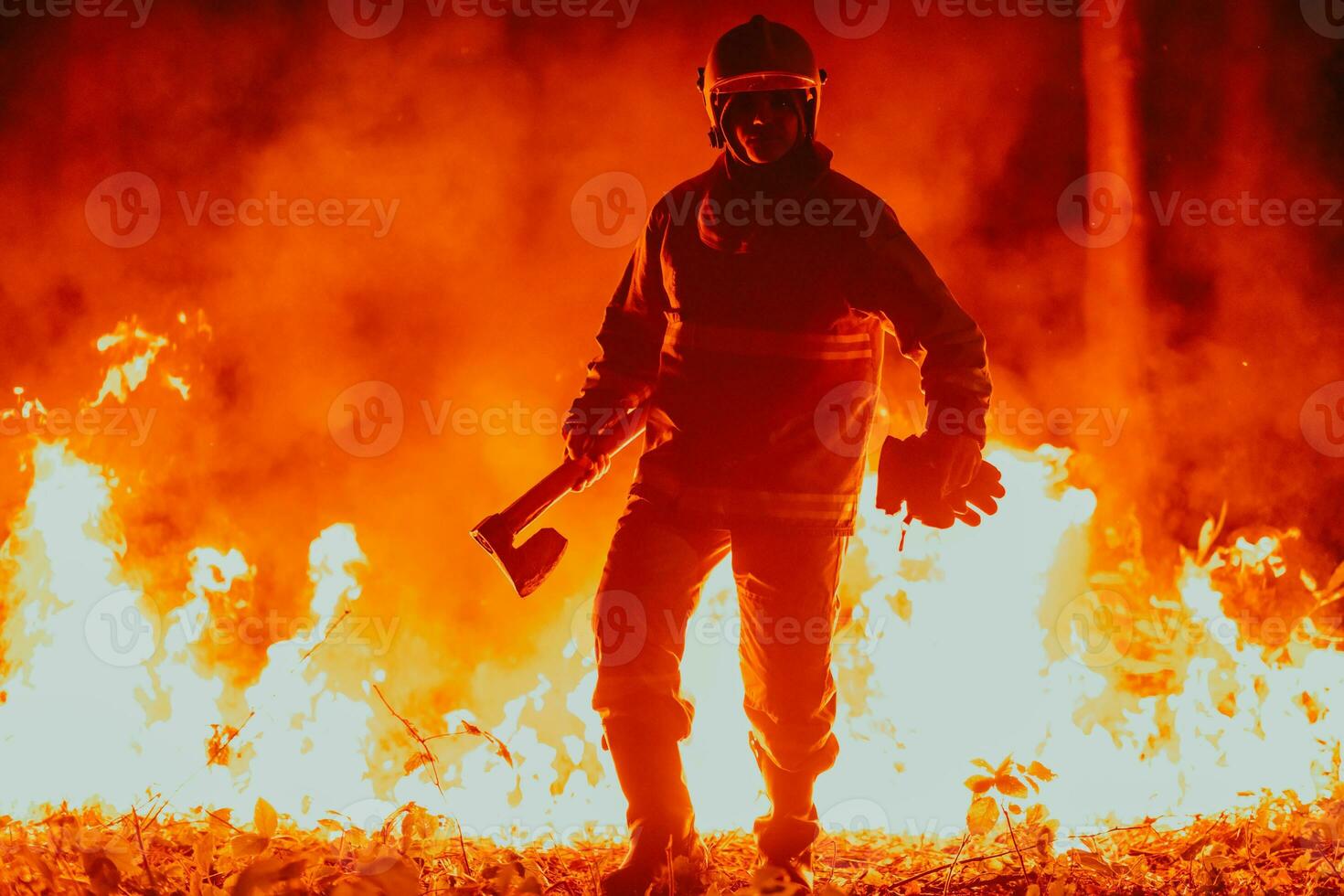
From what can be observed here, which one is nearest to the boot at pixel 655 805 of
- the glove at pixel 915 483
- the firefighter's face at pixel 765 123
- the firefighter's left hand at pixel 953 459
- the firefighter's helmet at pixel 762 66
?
the glove at pixel 915 483

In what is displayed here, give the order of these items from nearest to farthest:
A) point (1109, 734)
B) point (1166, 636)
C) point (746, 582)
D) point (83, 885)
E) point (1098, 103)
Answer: point (83, 885) → point (746, 582) → point (1109, 734) → point (1166, 636) → point (1098, 103)

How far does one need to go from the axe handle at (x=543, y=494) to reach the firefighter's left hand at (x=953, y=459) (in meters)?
1.01

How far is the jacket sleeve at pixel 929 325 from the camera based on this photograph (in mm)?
3230

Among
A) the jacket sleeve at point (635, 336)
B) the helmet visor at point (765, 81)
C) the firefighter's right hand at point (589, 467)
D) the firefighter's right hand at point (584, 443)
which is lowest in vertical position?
the firefighter's right hand at point (589, 467)

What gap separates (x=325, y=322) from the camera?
5789 mm

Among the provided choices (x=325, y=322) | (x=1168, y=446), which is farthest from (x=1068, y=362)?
(x=325, y=322)

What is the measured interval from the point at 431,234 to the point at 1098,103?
11.8 ft

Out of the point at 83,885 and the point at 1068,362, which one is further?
the point at 1068,362

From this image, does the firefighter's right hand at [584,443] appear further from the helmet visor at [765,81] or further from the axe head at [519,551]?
the helmet visor at [765,81]

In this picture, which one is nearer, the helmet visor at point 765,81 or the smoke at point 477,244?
the helmet visor at point 765,81

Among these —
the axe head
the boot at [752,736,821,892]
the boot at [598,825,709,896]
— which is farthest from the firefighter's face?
the boot at [598,825,709,896]

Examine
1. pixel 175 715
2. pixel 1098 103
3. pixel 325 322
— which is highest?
pixel 1098 103

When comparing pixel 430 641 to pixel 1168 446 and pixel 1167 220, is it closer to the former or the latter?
pixel 1168 446

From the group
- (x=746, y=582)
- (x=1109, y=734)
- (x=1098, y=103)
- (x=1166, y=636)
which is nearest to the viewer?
(x=746, y=582)
